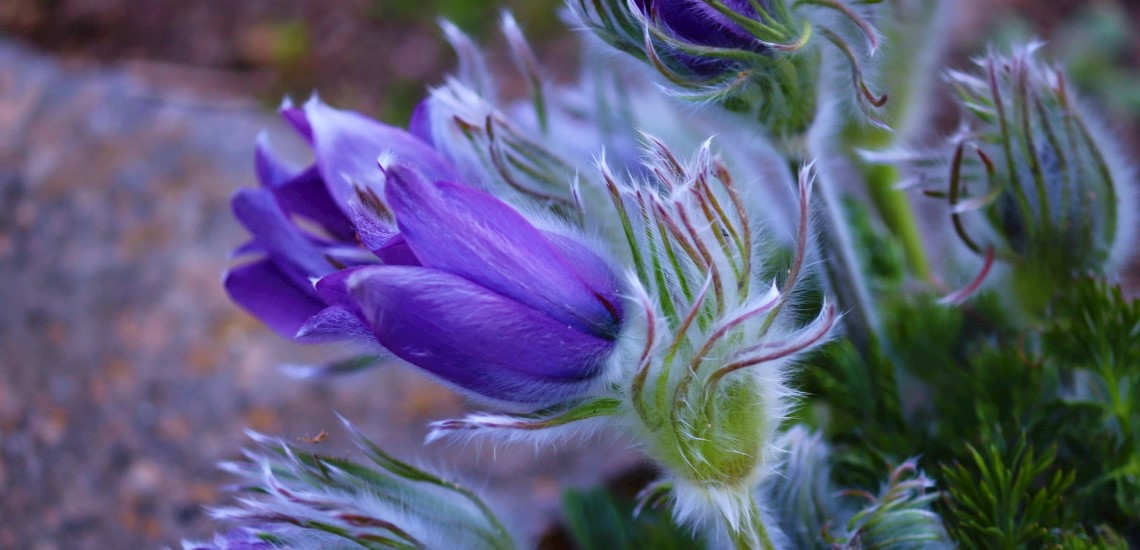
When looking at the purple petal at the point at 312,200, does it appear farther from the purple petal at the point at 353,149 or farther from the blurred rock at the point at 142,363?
the blurred rock at the point at 142,363

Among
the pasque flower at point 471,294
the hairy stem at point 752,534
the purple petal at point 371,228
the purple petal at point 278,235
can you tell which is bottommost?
the hairy stem at point 752,534

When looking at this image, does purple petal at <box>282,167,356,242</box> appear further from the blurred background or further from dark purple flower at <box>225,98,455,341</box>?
the blurred background

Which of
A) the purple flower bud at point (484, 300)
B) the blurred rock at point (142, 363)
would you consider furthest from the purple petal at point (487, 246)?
Result: the blurred rock at point (142, 363)

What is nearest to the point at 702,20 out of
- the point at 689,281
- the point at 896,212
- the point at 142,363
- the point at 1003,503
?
the point at 689,281

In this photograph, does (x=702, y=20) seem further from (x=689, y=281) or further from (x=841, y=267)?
(x=841, y=267)

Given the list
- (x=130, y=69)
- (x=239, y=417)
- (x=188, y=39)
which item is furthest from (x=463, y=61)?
(x=188, y=39)

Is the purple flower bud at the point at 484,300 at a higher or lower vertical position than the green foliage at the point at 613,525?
higher
